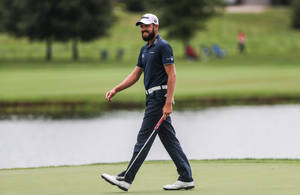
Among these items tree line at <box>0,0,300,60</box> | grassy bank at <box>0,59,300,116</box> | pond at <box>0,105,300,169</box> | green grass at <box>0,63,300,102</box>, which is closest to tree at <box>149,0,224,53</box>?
tree line at <box>0,0,300,60</box>

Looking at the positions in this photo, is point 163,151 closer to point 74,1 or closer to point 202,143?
point 202,143

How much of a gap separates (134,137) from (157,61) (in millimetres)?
9349

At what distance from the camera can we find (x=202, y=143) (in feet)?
54.0

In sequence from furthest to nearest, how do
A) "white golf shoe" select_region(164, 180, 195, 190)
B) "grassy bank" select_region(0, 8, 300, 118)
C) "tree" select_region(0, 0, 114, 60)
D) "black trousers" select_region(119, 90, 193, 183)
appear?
"tree" select_region(0, 0, 114, 60)
"grassy bank" select_region(0, 8, 300, 118)
"white golf shoe" select_region(164, 180, 195, 190)
"black trousers" select_region(119, 90, 193, 183)

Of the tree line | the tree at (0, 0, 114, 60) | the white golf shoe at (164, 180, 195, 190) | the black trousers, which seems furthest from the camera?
the tree line

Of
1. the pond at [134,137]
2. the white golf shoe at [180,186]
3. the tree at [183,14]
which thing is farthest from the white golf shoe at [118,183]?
the tree at [183,14]

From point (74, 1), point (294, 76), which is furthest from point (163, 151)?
point (74, 1)

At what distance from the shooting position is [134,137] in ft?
59.7

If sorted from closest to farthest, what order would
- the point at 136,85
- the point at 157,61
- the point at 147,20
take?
the point at 147,20 → the point at 157,61 → the point at 136,85

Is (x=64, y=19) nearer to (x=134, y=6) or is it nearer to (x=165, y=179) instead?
(x=134, y=6)

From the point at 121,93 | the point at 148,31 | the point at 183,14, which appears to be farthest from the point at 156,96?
the point at 183,14

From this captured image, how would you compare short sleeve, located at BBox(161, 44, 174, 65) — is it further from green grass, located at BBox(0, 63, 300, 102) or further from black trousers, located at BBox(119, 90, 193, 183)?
green grass, located at BBox(0, 63, 300, 102)

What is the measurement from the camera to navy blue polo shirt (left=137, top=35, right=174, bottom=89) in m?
8.85

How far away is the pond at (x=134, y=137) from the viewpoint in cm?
1469
